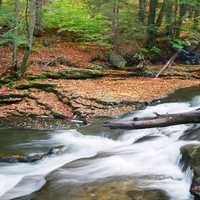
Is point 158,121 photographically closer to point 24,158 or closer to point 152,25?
point 24,158

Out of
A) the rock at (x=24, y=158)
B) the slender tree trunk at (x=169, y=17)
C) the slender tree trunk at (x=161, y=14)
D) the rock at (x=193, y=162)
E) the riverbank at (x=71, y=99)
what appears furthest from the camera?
the slender tree trunk at (x=169, y=17)

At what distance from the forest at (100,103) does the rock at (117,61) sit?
6 centimetres

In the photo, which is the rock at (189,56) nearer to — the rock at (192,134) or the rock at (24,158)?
the rock at (192,134)

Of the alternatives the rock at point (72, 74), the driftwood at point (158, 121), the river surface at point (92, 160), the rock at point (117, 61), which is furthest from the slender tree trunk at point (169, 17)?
the driftwood at point (158, 121)

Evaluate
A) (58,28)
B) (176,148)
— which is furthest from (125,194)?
(58,28)

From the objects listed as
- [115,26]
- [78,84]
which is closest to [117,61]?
[115,26]

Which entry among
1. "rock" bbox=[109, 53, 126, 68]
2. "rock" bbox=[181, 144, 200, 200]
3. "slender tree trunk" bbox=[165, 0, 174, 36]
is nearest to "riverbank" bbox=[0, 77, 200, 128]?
"rock" bbox=[109, 53, 126, 68]

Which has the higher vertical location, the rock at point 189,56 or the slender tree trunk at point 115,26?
the slender tree trunk at point 115,26

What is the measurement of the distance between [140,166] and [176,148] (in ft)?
3.37

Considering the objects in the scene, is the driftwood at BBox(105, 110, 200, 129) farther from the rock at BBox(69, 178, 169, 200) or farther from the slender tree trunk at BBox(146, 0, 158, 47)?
the slender tree trunk at BBox(146, 0, 158, 47)

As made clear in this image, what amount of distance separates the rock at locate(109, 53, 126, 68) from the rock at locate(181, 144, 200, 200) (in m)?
11.9

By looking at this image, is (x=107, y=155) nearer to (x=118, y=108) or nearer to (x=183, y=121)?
(x=183, y=121)

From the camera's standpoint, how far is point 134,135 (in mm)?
12023

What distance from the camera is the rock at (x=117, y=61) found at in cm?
2061
